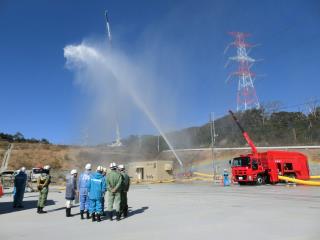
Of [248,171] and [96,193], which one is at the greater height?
[248,171]

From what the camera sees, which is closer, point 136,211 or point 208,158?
point 136,211

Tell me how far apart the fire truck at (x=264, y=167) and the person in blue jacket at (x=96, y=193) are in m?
22.0

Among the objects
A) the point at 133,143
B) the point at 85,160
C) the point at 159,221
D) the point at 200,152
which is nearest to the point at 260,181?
the point at 159,221

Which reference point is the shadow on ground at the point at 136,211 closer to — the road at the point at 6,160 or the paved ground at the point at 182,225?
the paved ground at the point at 182,225

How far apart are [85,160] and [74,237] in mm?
70159

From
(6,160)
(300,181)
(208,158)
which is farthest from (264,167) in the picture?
(6,160)

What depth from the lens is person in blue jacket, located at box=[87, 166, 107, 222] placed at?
41.4ft

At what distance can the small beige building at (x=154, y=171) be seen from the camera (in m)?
49.1

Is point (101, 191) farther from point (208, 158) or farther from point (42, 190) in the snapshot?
point (208, 158)

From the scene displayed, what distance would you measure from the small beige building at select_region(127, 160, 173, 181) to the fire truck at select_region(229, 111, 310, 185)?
1629 centimetres

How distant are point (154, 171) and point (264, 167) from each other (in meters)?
18.8

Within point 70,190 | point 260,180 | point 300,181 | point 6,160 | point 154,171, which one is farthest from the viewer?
point 6,160

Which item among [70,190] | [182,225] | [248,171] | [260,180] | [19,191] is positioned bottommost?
[182,225]

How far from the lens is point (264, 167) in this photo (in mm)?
33688
